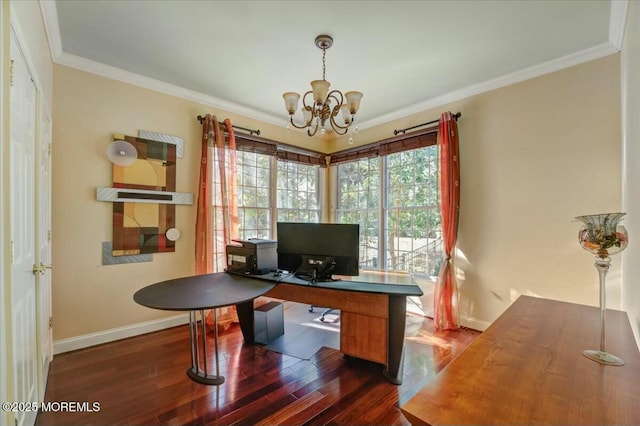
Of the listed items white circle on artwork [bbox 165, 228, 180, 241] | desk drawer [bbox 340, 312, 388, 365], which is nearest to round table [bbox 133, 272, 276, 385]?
desk drawer [bbox 340, 312, 388, 365]

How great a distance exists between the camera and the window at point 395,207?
3.64 meters

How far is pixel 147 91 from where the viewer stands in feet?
10.1

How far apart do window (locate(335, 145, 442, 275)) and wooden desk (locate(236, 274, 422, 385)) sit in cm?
155

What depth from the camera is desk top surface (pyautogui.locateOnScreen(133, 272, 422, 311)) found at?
1.77 meters

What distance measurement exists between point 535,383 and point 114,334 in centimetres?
348

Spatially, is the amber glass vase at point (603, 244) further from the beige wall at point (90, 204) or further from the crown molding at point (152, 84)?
the crown molding at point (152, 84)

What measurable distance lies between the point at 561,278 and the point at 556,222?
21.0 inches

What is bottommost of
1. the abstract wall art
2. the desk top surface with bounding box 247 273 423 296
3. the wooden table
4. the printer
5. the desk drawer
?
the desk drawer

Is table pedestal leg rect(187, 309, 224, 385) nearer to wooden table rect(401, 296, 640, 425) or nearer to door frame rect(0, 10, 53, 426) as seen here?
door frame rect(0, 10, 53, 426)

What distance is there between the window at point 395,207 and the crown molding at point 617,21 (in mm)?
1690

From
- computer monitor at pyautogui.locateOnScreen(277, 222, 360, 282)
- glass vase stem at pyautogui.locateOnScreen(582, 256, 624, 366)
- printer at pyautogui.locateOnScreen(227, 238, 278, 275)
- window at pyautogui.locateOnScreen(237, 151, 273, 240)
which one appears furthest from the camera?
window at pyautogui.locateOnScreen(237, 151, 273, 240)

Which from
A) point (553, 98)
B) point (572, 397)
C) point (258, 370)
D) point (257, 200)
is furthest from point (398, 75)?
point (258, 370)

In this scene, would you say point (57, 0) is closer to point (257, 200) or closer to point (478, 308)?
point (257, 200)

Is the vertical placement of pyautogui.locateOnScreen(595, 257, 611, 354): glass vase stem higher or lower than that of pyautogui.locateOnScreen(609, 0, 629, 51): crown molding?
lower
